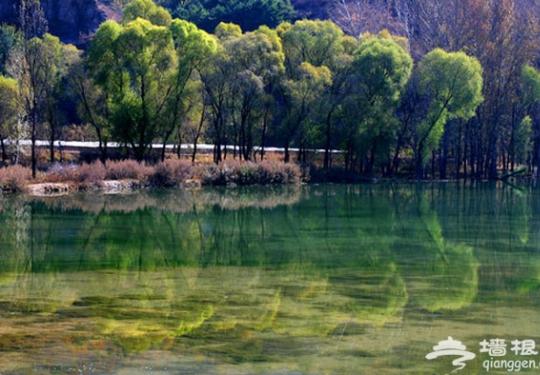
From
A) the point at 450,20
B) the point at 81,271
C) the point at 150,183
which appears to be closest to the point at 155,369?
the point at 81,271

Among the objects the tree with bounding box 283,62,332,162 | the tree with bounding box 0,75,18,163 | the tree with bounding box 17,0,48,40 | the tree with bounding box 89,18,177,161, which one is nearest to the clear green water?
the tree with bounding box 17,0,48,40

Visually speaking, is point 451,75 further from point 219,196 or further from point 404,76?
point 219,196

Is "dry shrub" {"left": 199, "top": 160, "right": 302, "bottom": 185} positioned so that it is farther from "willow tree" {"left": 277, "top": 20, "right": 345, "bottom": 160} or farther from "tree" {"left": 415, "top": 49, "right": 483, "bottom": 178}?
"tree" {"left": 415, "top": 49, "right": 483, "bottom": 178}

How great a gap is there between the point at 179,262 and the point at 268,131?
1802 inches

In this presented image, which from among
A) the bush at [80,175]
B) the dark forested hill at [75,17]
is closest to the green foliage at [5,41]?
the dark forested hill at [75,17]

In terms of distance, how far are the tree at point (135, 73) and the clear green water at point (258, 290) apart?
2145cm

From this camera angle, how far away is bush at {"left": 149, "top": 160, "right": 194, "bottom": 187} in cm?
5572

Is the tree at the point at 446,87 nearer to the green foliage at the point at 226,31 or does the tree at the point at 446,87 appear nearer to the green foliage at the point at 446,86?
the green foliage at the point at 446,86

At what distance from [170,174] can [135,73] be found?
6.95 m

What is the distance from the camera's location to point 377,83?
64812 millimetres

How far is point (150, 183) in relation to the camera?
55.4 metres

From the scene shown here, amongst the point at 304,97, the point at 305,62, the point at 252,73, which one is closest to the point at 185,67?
the point at 252,73

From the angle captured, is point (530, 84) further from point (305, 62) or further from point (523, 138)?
point (305, 62)

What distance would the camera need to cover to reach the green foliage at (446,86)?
66062mm
